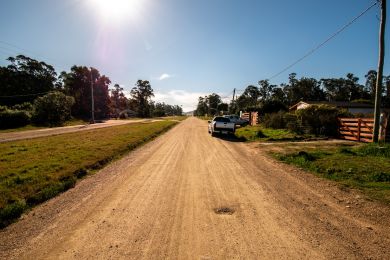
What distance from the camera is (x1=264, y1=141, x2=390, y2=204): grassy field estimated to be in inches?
316

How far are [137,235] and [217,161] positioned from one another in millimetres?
7643

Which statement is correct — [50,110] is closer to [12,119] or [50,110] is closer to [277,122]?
[12,119]

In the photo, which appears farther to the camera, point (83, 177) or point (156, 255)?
point (83, 177)

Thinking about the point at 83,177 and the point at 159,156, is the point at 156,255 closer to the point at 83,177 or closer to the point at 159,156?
the point at 83,177

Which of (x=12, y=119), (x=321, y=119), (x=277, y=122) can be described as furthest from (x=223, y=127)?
(x=12, y=119)

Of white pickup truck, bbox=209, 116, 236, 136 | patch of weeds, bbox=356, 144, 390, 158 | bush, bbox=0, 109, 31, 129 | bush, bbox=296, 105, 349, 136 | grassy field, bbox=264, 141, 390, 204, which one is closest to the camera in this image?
grassy field, bbox=264, 141, 390, 204

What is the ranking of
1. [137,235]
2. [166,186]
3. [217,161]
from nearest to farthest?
[137,235]
[166,186]
[217,161]

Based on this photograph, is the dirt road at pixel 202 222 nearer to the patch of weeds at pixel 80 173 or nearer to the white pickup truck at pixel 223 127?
the patch of weeds at pixel 80 173

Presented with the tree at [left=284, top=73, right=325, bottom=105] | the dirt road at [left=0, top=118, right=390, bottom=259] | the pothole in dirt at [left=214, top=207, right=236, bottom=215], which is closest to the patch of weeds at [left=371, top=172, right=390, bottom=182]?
the dirt road at [left=0, top=118, right=390, bottom=259]

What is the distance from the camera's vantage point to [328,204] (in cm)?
661

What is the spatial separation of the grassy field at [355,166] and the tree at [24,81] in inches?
2709

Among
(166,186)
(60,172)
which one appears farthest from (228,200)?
(60,172)

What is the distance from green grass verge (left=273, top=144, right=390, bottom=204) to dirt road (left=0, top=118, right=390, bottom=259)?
0.77 m

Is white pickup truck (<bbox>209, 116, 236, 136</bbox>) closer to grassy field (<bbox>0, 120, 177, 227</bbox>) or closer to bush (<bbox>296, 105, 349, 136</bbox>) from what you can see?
bush (<bbox>296, 105, 349, 136</bbox>)
